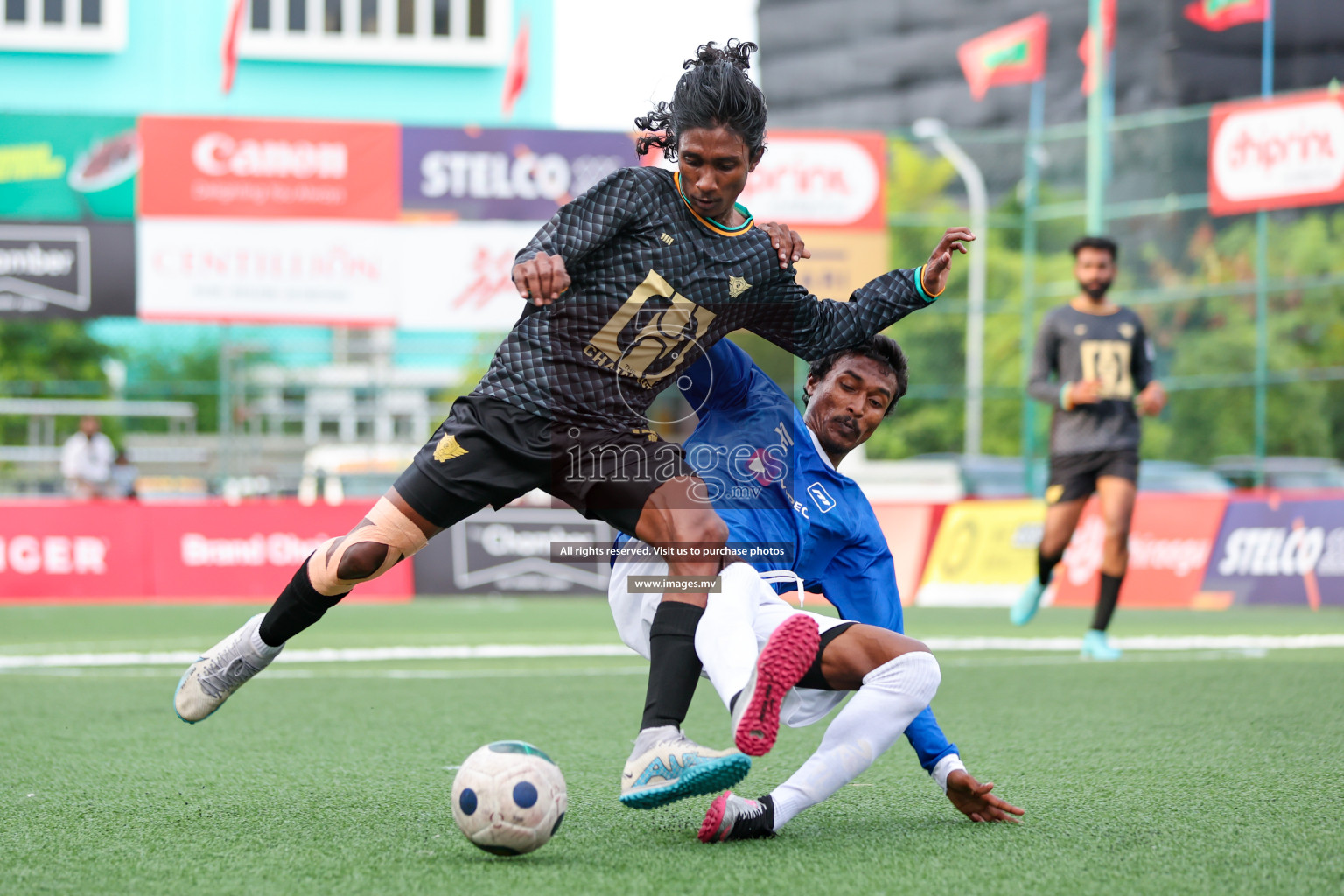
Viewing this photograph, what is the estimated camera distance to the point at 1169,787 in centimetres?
396

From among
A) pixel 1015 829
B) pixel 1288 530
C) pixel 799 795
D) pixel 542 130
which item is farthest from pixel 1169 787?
pixel 542 130

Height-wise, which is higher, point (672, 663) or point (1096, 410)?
point (1096, 410)

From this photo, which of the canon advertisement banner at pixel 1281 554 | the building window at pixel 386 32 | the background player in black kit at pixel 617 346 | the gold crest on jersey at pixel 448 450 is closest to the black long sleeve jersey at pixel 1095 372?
the background player in black kit at pixel 617 346

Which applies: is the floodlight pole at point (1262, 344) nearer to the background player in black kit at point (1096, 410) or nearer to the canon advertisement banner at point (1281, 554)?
the canon advertisement banner at point (1281, 554)

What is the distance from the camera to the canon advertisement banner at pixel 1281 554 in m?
12.1

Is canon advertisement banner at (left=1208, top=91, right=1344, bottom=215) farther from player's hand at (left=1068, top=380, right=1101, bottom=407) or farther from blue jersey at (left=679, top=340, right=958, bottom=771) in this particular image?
blue jersey at (left=679, top=340, right=958, bottom=771)

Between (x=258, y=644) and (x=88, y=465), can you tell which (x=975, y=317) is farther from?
(x=258, y=644)

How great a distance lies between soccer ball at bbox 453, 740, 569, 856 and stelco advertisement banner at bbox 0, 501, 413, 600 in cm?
Answer: 1065

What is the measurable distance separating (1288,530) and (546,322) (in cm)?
1050

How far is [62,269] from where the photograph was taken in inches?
579

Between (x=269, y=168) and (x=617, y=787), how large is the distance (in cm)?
1264

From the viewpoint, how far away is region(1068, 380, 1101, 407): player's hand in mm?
7824

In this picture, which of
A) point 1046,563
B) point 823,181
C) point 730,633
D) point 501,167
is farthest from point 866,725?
point 823,181

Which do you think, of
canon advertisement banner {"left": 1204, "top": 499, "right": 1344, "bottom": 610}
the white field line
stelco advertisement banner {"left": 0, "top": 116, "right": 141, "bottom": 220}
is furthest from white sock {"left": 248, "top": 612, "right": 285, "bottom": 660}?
stelco advertisement banner {"left": 0, "top": 116, "right": 141, "bottom": 220}
